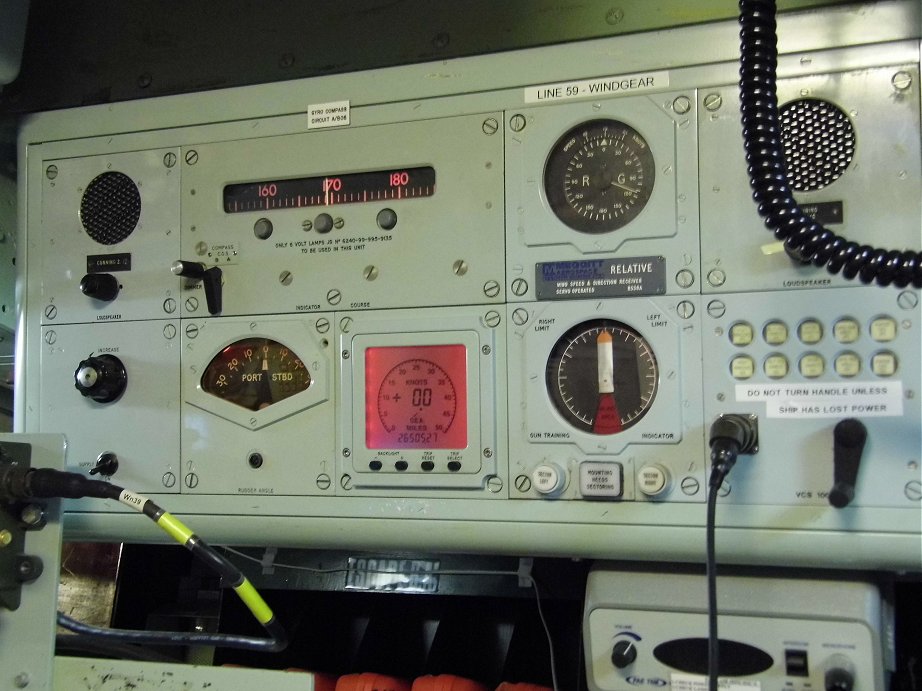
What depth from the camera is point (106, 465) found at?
1.75 metres

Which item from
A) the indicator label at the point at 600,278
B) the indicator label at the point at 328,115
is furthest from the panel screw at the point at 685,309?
the indicator label at the point at 328,115

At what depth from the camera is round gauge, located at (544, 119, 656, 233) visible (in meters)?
1.53

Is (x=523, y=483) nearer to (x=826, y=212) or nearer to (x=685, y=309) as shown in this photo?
(x=685, y=309)

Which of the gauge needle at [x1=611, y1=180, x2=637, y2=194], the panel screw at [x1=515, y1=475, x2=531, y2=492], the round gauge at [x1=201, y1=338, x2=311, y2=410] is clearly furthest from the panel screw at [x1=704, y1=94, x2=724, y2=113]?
the round gauge at [x1=201, y1=338, x2=311, y2=410]

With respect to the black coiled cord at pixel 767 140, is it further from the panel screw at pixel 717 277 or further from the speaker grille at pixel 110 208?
the speaker grille at pixel 110 208

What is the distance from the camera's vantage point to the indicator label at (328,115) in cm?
169

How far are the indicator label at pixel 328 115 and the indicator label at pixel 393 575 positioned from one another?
0.98m

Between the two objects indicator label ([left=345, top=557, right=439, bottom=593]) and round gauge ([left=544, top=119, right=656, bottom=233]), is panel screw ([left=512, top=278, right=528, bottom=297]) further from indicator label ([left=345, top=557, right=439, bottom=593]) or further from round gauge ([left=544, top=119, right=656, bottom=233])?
indicator label ([left=345, top=557, right=439, bottom=593])

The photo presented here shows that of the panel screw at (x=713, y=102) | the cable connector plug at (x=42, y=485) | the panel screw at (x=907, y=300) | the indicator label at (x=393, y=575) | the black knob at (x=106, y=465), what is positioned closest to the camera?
the panel screw at (x=907, y=300)

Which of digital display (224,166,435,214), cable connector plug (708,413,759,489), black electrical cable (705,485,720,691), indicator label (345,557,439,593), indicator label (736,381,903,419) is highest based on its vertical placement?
digital display (224,166,435,214)

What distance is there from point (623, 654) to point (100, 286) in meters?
1.24

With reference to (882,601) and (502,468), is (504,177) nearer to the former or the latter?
(502,468)

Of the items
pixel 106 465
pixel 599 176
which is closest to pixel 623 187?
pixel 599 176

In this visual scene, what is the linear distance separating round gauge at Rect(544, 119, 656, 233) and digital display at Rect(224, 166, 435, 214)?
0.81 ft
